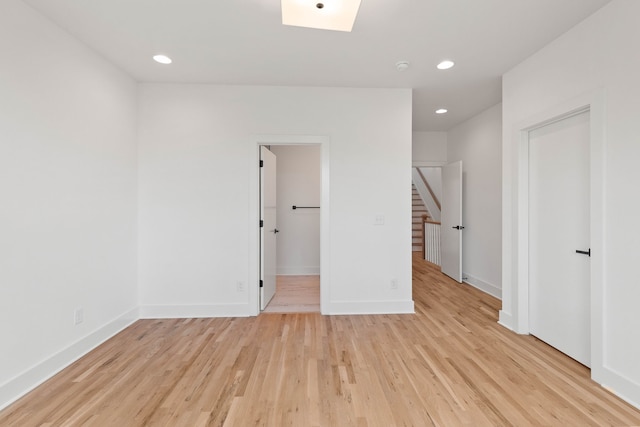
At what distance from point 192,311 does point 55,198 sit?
167cm

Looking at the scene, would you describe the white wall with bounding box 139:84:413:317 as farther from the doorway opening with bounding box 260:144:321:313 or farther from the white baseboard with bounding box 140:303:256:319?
the doorway opening with bounding box 260:144:321:313

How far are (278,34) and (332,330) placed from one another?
269cm

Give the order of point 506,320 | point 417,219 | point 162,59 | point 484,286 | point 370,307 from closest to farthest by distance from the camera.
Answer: point 162,59, point 506,320, point 370,307, point 484,286, point 417,219

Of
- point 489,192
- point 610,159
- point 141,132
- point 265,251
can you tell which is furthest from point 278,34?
point 489,192

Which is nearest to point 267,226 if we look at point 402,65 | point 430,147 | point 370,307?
point 370,307

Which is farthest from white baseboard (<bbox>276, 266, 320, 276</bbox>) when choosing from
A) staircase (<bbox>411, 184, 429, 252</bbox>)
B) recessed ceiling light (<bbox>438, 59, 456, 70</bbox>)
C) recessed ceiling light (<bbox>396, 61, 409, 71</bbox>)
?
staircase (<bbox>411, 184, 429, 252</bbox>)

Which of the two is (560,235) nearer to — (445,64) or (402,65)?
(445,64)

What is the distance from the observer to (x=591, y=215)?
1.96 meters

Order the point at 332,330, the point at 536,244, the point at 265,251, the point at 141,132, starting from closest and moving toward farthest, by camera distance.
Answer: the point at 536,244 < the point at 332,330 < the point at 141,132 < the point at 265,251

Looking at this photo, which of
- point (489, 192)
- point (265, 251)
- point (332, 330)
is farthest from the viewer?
point (489, 192)

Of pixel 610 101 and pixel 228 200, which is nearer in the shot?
pixel 610 101

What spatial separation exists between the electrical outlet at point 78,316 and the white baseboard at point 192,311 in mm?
783

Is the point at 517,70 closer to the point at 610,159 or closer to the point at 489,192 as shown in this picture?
the point at 610,159

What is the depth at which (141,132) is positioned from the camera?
10.0 ft
